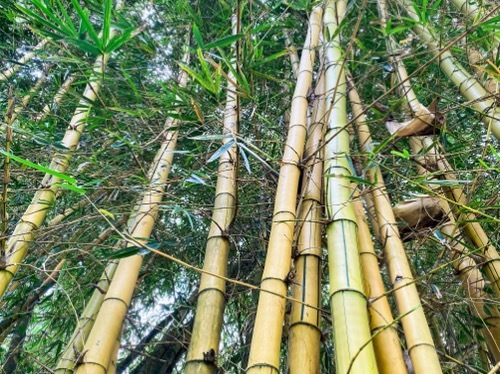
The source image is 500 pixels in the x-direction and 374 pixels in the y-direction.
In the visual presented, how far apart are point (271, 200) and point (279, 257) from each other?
2.04 ft

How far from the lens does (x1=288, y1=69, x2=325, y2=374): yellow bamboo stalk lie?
2.73 ft

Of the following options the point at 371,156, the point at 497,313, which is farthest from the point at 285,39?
the point at 497,313

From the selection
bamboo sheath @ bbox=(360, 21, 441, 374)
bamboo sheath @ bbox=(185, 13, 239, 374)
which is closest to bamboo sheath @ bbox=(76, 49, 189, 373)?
bamboo sheath @ bbox=(185, 13, 239, 374)

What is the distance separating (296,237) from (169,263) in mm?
1224

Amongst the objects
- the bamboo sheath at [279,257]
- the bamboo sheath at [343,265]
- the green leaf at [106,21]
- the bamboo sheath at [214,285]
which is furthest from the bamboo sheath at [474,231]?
the green leaf at [106,21]

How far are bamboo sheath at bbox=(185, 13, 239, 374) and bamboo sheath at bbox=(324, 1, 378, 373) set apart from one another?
0.28 metres

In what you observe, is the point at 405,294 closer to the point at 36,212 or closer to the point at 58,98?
the point at 36,212

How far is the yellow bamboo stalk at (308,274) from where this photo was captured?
32.8 inches

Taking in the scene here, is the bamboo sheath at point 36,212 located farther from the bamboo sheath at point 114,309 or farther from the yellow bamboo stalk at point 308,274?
the yellow bamboo stalk at point 308,274

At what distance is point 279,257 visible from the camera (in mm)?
934

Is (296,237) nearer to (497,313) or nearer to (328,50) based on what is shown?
(497,313)

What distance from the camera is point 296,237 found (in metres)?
1.09

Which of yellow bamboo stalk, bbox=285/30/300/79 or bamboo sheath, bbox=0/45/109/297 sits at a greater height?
yellow bamboo stalk, bbox=285/30/300/79

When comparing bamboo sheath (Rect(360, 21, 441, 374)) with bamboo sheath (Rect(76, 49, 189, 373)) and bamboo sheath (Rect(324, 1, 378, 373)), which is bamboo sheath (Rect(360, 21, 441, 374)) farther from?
bamboo sheath (Rect(76, 49, 189, 373))
